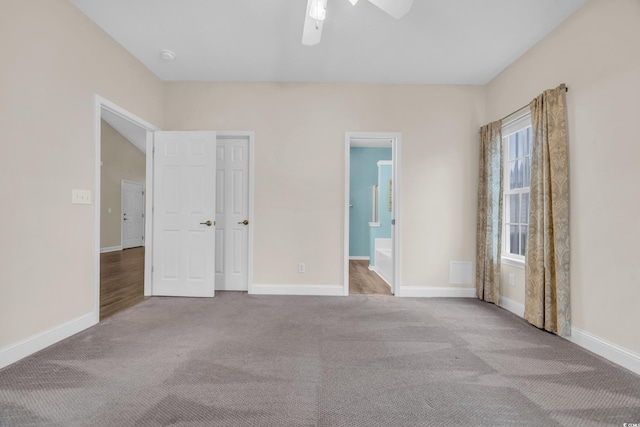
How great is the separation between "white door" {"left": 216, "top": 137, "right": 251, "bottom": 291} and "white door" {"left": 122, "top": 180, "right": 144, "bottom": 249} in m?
5.65

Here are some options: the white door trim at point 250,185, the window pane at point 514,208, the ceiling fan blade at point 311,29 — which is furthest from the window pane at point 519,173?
the white door trim at point 250,185

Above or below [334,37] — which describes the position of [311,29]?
below

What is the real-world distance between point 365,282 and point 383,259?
733 millimetres

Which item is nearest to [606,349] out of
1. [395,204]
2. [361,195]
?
[395,204]

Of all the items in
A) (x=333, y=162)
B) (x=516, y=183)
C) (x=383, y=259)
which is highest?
(x=333, y=162)

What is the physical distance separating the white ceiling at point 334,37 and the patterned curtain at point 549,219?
73 centimetres

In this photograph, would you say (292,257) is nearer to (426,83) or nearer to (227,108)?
(227,108)

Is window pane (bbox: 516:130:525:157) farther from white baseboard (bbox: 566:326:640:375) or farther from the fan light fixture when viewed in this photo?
the fan light fixture

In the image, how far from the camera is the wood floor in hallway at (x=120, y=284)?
9.91ft

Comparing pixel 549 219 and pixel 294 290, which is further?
pixel 294 290

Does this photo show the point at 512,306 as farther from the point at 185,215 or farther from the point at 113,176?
the point at 113,176

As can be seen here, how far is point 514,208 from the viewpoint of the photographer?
3.15 meters

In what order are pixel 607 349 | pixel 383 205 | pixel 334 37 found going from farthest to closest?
1. pixel 383 205
2. pixel 334 37
3. pixel 607 349

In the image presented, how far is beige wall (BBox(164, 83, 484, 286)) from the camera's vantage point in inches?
138
